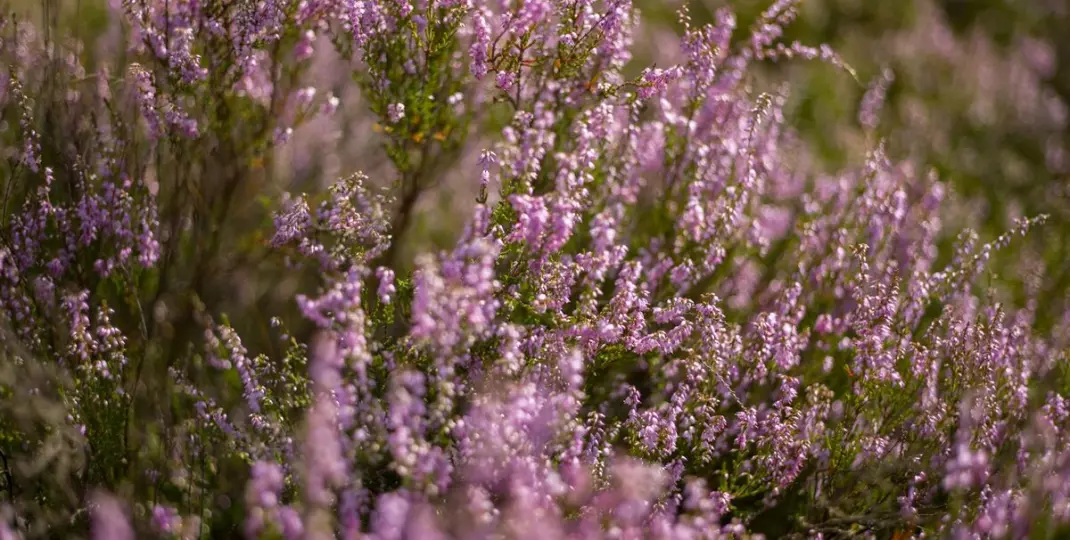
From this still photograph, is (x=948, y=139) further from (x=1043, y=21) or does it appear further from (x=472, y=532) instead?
(x=472, y=532)

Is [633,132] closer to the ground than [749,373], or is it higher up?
higher up

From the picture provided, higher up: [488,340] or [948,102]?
[948,102]

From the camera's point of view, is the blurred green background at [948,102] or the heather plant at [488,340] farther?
the blurred green background at [948,102]

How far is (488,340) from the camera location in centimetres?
284

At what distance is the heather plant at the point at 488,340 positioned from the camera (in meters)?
2.53

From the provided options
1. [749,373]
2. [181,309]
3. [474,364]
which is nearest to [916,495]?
[749,373]

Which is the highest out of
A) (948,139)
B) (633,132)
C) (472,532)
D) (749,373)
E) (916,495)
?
(948,139)

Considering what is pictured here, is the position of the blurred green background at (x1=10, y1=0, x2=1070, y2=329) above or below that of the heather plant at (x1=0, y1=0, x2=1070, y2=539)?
above

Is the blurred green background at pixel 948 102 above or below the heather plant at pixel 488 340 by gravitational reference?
above

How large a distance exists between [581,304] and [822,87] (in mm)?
6595

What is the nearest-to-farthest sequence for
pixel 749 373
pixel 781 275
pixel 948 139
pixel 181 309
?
pixel 749 373
pixel 181 309
pixel 781 275
pixel 948 139

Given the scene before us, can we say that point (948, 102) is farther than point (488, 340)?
Yes

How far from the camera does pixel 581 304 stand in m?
2.94

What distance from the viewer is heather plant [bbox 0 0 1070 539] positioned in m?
2.53
